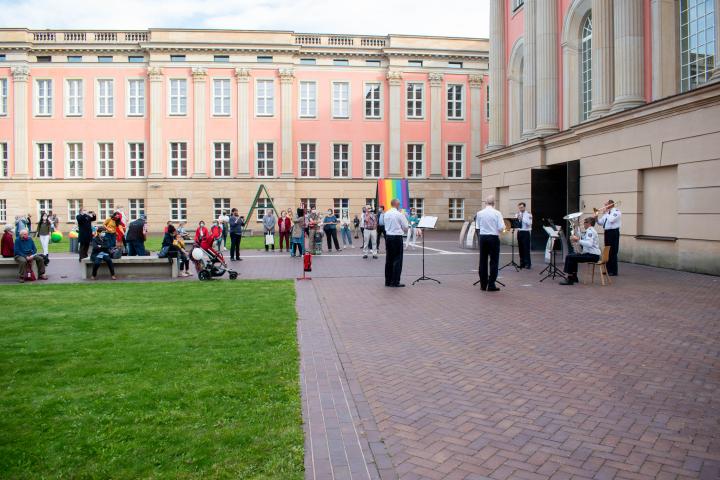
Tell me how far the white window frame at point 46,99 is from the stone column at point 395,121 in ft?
85.7

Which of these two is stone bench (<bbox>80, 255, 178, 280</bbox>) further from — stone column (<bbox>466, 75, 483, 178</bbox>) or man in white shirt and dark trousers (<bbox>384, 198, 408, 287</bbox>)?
stone column (<bbox>466, 75, 483, 178</bbox>)

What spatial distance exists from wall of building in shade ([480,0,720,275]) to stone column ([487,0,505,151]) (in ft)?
12.5

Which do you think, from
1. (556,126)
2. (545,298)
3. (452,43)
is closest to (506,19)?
(556,126)

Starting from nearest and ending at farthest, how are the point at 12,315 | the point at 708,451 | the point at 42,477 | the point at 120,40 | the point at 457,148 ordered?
the point at 42,477, the point at 708,451, the point at 12,315, the point at 120,40, the point at 457,148

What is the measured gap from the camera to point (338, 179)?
4894 cm

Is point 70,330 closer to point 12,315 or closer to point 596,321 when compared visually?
point 12,315

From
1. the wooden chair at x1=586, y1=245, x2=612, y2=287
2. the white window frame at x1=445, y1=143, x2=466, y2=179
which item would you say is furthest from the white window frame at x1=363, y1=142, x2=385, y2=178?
the wooden chair at x1=586, y1=245, x2=612, y2=287

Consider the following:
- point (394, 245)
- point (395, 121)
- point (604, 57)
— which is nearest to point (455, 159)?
point (395, 121)

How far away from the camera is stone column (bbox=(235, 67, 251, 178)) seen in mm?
47250

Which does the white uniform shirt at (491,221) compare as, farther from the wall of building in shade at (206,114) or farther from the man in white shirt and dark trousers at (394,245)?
the wall of building in shade at (206,114)

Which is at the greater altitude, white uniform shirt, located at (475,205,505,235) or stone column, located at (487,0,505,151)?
stone column, located at (487,0,505,151)

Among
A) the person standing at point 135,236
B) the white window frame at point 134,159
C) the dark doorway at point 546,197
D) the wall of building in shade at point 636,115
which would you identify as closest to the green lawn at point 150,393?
the person standing at point 135,236

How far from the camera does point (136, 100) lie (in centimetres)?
4731

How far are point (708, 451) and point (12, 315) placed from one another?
10.2 m
